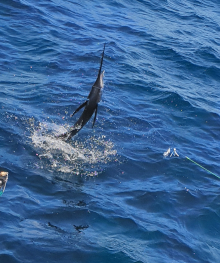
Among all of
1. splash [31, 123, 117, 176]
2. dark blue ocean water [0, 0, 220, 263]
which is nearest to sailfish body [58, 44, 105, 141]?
splash [31, 123, 117, 176]

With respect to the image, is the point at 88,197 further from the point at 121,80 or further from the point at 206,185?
the point at 121,80

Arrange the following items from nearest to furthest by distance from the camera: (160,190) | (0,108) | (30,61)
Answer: (160,190), (0,108), (30,61)

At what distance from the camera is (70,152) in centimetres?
999

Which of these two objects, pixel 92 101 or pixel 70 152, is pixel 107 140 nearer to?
pixel 70 152

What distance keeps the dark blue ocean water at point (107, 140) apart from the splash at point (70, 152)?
3 cm

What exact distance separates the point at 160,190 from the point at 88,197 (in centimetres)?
161

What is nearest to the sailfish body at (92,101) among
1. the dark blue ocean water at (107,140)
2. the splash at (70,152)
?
the splash at (70,152)

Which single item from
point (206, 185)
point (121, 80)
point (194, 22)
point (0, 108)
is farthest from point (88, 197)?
point (194, 22)

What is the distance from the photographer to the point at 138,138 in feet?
36.7

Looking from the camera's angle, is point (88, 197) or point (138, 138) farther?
point (138, 138)

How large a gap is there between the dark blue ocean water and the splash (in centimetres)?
3

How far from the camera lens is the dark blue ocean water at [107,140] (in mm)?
7637

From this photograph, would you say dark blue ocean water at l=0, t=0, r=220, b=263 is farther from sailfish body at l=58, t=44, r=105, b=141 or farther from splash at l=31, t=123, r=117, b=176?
sailfish body at l=58, t=44, r=105, b=141

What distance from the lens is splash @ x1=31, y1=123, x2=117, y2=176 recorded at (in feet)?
31.1
